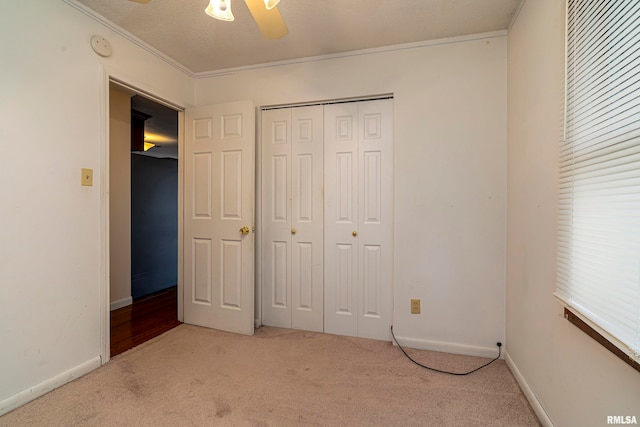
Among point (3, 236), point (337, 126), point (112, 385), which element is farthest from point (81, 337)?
point (337, 126)

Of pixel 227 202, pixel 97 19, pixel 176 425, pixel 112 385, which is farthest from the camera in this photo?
pixel 227 202

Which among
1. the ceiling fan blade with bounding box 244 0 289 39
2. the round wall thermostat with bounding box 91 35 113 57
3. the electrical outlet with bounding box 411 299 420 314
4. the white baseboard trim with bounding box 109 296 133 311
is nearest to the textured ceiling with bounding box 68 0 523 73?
the round wall thermostat with bounding box 91 35 113 57

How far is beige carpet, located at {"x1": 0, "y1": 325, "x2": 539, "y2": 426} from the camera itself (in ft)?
4.71

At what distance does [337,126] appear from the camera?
2.39 m

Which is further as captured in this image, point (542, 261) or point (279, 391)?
point (279, 391)

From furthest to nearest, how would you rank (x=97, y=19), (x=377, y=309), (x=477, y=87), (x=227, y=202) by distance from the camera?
(x=227, y=202)
(x=377, y=309)
(x=477, y=87)
(x=97, y=19)

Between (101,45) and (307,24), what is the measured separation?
1.40 m

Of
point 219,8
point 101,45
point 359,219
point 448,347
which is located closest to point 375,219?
point 359,219

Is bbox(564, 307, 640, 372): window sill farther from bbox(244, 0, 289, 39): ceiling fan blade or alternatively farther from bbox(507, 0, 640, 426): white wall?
bbox(244, 0, 289, 39): ceiling fan blade

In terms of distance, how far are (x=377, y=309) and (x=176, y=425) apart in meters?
1.54

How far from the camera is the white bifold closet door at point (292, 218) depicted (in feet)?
8.05

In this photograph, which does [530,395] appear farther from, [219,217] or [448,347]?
[219,217]

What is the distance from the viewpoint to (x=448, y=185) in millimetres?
2107

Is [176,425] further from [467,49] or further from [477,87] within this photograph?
[467,49]
